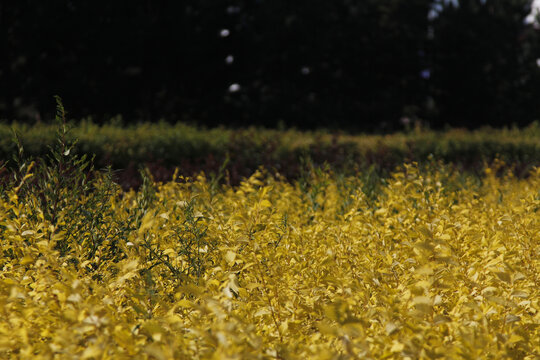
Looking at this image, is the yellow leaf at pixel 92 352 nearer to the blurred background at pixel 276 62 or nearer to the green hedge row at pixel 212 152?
the green hedge row at pixel 212 152

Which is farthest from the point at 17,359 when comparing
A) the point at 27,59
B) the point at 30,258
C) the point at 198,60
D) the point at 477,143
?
the point at 198,60

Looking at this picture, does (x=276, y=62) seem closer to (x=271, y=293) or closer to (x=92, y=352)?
(x=271, y=293)

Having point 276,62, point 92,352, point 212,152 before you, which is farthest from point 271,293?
point 276,62

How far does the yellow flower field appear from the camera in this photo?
153cm

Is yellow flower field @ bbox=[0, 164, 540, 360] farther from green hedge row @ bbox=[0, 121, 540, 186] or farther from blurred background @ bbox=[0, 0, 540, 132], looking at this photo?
blurred background @ bbox=[0, 0, 540, 132]

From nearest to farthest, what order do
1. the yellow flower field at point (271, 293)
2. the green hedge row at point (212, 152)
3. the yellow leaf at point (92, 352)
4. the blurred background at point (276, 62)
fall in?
the yellow leaf at point (92, 352) < the yellow flower field at point (271, 293) < the green hedge row at point (212, 152) < the blurred background at point (276, 62)

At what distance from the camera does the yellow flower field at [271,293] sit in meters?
1.53

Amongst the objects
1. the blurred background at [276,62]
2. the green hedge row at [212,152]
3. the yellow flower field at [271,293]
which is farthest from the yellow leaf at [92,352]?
the blurred background at [276,62]

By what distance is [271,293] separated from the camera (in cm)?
222

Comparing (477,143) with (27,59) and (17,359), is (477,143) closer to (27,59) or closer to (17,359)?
(17,359)

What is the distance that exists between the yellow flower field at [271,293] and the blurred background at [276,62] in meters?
12.3

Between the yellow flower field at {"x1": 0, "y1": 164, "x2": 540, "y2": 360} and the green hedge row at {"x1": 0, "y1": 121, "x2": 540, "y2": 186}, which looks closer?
the yellow flower field at {"x1": 0, "y1": 164, "x2": 540, "y2": 360}

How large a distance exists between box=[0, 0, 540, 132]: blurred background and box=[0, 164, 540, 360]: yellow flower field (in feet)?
40.2

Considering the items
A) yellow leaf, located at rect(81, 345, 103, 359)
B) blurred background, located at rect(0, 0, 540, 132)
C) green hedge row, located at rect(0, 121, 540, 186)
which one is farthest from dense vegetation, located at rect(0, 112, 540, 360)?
blurred background, located at rect(0, 0, 540, 132)
